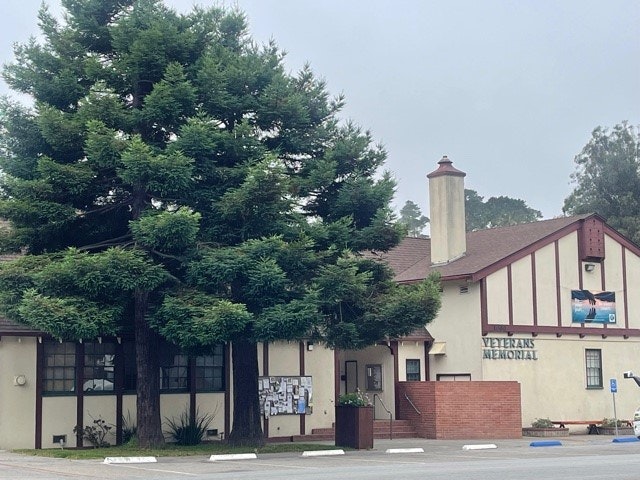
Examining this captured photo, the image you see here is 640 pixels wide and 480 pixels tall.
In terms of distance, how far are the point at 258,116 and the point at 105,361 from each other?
331 inches

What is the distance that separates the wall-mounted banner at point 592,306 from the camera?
3784cm

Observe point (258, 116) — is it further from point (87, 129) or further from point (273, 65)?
point (87, 129)

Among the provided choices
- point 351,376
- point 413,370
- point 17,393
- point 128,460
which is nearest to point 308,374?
point 351,376

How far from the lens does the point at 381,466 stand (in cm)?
2144

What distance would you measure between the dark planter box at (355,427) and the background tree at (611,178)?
3840cm

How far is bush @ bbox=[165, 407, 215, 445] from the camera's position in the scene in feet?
95.8

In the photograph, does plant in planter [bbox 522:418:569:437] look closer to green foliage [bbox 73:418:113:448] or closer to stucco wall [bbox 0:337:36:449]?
green foliage [bbox 73:418:113:448]

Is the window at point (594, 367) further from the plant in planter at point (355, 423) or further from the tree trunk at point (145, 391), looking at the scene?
the tree trunk at point (145, 391)

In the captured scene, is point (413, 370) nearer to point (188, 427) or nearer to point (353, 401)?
point (353, 401)

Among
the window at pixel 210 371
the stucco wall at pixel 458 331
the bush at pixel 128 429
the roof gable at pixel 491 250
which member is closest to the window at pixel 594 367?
the roof gable at pixel 491 250

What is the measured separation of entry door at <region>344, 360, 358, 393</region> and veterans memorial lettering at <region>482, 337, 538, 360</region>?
16.3ft

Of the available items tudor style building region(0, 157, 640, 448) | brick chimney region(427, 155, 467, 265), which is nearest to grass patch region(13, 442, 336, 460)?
tudor style building region(0, 157, 640, 448)

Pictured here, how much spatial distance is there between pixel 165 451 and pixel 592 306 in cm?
1926

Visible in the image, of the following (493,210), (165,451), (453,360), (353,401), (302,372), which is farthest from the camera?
(493,210)
